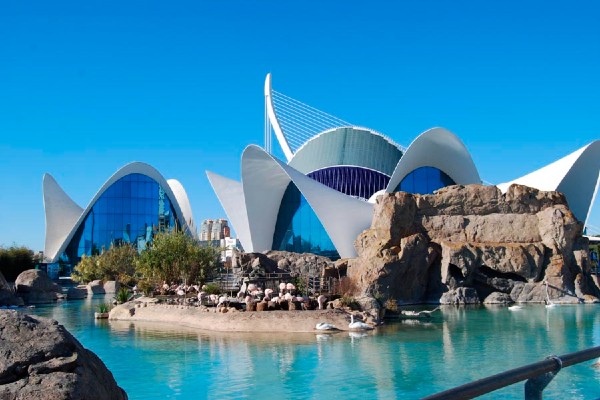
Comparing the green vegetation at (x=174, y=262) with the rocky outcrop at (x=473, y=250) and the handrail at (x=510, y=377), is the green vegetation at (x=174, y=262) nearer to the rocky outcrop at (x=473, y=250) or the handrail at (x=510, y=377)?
the rocky outcrop at (x=473, y=250)

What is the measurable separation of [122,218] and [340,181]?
19826 mm

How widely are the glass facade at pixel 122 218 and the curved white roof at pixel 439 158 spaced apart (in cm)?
2202

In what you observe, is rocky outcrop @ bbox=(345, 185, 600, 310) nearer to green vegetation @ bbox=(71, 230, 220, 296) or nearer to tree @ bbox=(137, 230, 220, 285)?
green vegetation @ bbox=(71, 230, 220, 296)

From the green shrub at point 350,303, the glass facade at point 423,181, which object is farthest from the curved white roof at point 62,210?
the green shrub at point 350,303

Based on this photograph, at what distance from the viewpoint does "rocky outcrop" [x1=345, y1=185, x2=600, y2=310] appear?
87.1ft

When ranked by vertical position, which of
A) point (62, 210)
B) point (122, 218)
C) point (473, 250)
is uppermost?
point (62, 210)

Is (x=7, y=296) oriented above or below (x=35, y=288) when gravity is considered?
below

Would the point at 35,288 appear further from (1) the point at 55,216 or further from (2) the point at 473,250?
(1) the point at 55,216

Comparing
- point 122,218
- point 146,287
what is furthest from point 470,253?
point 122,218

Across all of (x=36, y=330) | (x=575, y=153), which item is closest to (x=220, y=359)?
(x=36, y=330)

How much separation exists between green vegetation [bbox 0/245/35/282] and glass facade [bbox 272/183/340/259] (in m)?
15.2

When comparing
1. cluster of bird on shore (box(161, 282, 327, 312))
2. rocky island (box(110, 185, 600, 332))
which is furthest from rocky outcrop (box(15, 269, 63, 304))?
cluster of bird on shore (box(161, 282, 327, 312))

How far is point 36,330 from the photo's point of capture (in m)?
4.60

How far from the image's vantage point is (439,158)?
41.3 meters
